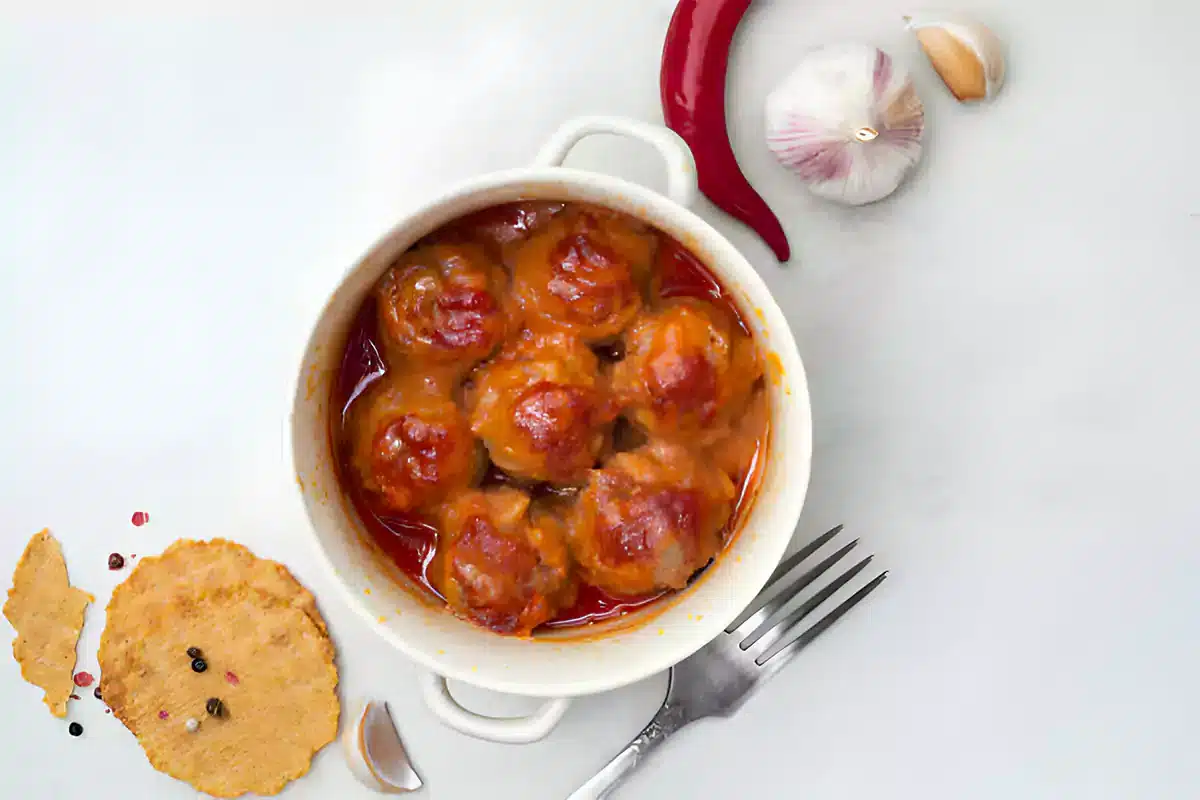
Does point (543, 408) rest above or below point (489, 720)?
above

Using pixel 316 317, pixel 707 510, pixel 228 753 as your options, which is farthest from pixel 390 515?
pixel 228 753

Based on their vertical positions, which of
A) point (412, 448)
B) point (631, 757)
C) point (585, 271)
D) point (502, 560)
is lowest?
point (631, 757)

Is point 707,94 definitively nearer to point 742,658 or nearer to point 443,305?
point 443,305

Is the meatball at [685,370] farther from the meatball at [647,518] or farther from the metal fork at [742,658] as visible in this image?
the metal fork at [742,658]

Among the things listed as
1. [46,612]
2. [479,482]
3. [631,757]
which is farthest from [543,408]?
[46,612]

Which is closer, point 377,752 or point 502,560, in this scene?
point 502,560

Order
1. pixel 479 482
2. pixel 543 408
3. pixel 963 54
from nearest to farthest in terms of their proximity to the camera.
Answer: pixel 543 408 → pixel 479 482 → pixel 963 54

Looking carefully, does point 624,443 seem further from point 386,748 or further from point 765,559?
point 386,748
